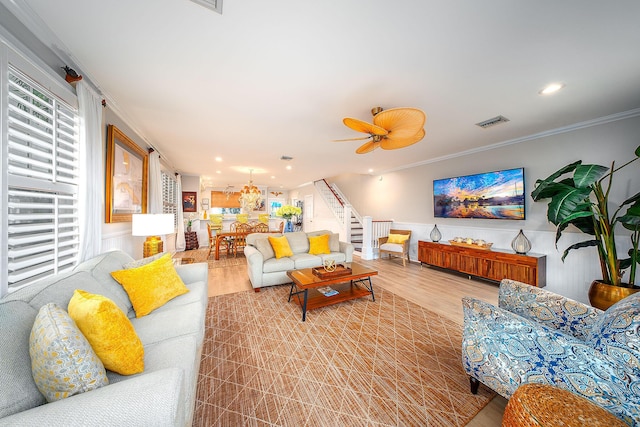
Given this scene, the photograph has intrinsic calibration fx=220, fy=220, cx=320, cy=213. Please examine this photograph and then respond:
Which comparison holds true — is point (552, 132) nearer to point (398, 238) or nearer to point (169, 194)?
point (398, 238)

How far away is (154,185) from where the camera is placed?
389cm

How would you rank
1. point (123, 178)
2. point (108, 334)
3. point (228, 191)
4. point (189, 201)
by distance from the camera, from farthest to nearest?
point (228, 191), point (189, 201), point (123, 178), point (108, 334)

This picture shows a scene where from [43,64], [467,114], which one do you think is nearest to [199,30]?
[43,64]

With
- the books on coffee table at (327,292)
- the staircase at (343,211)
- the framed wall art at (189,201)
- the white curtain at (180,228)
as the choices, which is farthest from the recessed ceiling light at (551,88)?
the framed wall art at (189,201)

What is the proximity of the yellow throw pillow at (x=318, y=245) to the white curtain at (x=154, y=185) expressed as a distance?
2.84 m

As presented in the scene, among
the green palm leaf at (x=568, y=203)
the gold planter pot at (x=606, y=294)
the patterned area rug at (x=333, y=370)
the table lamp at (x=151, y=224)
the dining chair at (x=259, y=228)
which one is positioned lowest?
the patterned area rug at (x=333, y=370)

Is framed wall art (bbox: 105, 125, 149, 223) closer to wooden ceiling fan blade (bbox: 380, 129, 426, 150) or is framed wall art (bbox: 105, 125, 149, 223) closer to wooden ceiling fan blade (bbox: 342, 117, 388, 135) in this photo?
wooden ceiling fan blade (bbox: 342, 117, 388, 135)

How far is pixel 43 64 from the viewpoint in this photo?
1.62 meters

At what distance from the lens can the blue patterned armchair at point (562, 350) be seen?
39.8 inches

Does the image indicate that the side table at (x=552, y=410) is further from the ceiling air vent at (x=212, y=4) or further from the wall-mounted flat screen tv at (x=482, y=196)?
the wall-mounted flat screen tv at (x=482, y=196)

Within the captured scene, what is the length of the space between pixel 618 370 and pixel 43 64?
3.91m

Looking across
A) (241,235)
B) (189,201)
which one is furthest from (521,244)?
(189,201)

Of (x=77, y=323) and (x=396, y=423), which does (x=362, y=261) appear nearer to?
(x=396, y=423)

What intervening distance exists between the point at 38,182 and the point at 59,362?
1.47 m
